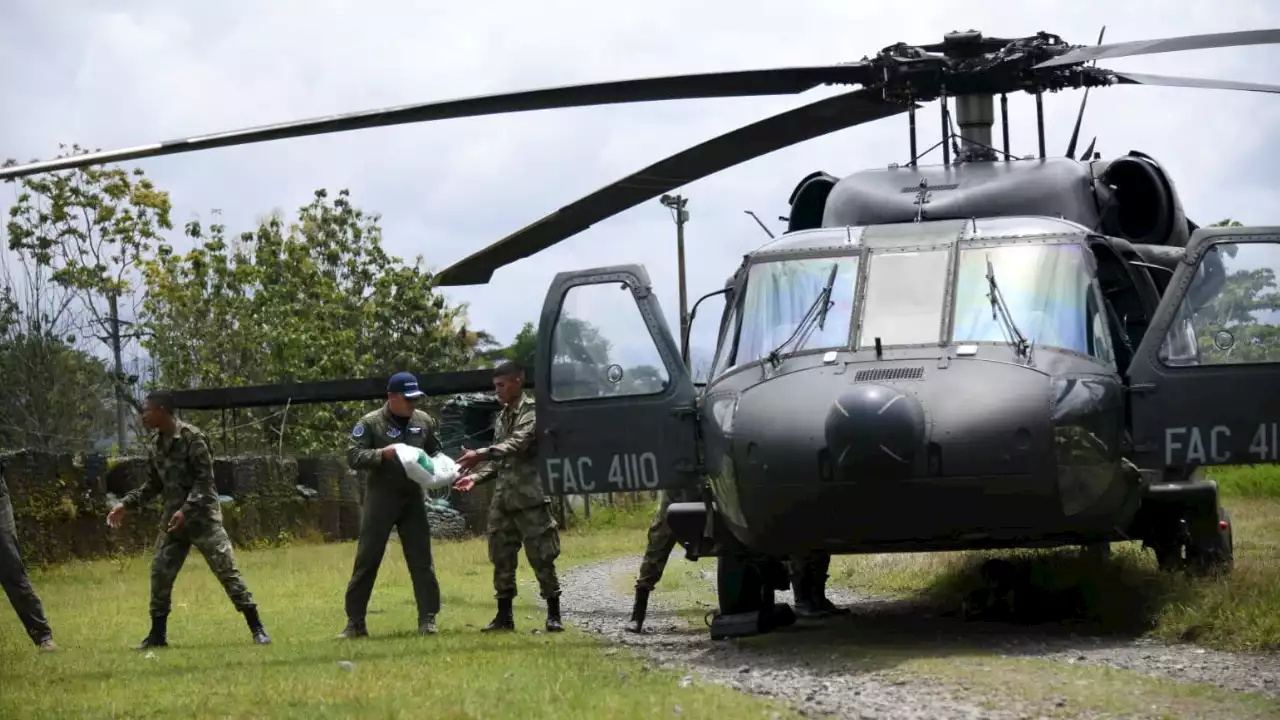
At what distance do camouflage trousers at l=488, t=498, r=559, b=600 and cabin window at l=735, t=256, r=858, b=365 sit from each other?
2102 millimetres

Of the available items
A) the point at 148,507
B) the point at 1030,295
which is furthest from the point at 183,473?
the point at 148,507

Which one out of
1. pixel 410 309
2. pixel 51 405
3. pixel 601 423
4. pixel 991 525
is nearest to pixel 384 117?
pixel 601 423

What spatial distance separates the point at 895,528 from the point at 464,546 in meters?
15.2

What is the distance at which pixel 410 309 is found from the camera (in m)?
40.0

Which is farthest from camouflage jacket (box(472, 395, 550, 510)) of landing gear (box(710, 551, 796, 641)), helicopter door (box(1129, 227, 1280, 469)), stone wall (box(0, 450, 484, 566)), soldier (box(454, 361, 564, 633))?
stone wall (box(0, 450, 484, 566))

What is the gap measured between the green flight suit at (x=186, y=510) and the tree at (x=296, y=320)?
22.4 metres

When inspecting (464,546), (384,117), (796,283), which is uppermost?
(384,117)

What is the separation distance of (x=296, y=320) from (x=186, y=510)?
26739 millimetres

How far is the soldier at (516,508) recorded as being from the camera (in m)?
10.6

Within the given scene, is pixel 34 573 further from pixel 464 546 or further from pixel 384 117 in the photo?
pixel 384 117

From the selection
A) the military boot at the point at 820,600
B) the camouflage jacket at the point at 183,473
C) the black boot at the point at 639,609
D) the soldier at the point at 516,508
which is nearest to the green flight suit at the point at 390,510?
the soldier at the point at 516,508

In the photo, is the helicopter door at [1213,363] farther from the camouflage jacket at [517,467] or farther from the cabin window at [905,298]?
the camouflage jacket at [517,467]

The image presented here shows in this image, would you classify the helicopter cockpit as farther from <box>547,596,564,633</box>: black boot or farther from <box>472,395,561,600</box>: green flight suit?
<box>547,596,564,633</box>: black boot

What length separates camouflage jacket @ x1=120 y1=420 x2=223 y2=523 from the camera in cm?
1063
